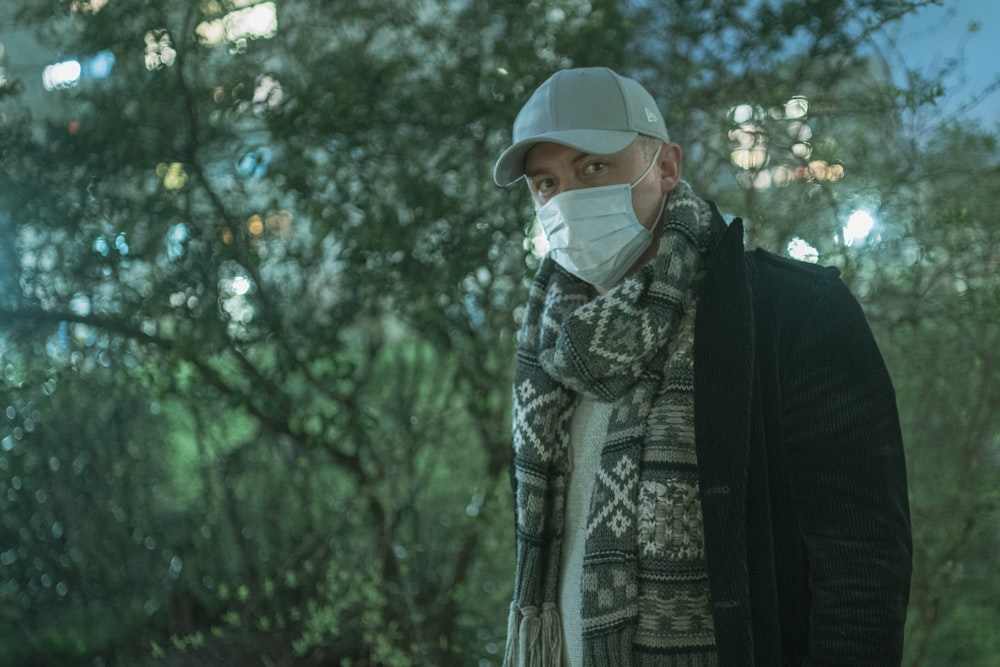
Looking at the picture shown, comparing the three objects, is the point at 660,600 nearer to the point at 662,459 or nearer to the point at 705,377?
the point at 662,459

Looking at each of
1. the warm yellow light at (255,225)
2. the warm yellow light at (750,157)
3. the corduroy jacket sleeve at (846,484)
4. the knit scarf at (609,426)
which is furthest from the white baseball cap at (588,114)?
the warm yellow light at (255,225)

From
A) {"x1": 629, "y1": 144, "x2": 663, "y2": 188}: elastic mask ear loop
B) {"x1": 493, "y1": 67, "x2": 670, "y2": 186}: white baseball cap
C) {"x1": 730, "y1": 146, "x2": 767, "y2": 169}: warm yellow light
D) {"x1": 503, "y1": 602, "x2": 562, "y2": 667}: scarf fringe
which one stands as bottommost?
{"x1": 503, "y1": 602, "x2": 562, "y2": 667}: scarf fringe

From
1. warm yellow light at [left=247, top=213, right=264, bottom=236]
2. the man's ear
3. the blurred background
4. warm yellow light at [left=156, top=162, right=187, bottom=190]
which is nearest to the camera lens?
the man's ear

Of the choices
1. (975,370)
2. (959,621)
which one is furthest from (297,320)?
(959,621)

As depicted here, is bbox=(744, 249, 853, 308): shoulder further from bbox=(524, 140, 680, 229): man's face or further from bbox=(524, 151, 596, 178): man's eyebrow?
bbox=(524, 151, 596, 178): man's eyebrow

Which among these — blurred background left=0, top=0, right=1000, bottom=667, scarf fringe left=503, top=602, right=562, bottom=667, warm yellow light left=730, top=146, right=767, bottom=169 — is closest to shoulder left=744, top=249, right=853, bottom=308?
scarf fringe left=503, top=602, right=562, bottom=667

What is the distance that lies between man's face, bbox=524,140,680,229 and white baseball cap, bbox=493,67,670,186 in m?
0.03

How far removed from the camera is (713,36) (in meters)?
2.64

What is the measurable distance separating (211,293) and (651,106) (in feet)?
5.23

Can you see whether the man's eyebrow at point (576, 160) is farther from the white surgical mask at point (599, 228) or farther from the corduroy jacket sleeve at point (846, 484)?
the corduroy jacket sleeve at point (846, 484)

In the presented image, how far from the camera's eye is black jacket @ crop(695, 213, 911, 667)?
131 cm

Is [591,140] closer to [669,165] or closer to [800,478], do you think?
[669,165]

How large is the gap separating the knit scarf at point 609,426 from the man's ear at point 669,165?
0.03 m

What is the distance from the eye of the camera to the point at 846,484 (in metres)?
1.32
